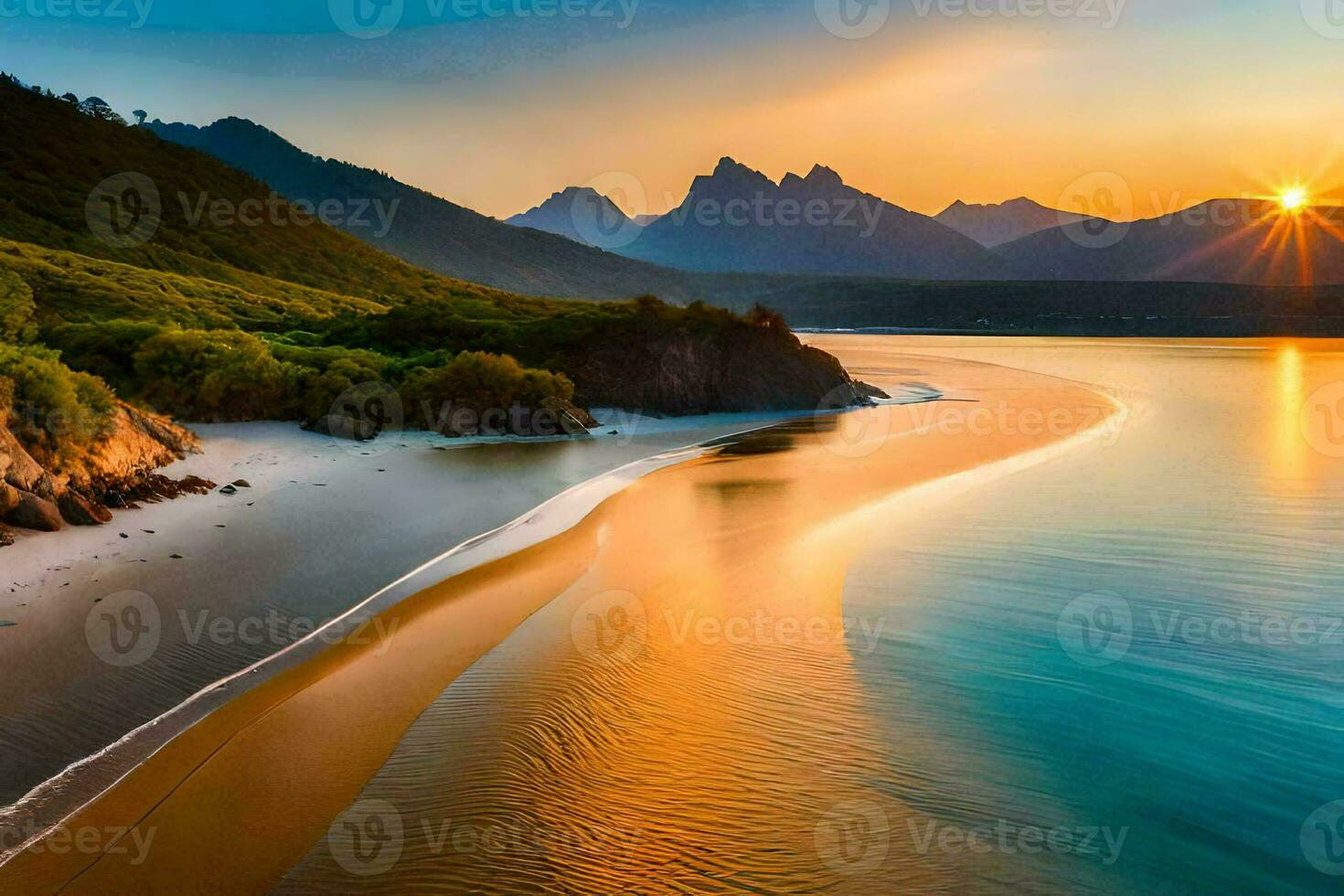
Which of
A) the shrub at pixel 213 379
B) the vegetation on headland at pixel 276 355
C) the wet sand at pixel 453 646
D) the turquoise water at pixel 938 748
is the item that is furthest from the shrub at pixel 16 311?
the turquoise water at pixel 938 748

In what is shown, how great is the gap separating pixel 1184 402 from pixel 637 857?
35.0m

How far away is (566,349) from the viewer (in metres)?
27.6

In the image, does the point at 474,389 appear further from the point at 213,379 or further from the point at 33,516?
the point at 33,516

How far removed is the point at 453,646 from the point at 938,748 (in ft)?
12.9

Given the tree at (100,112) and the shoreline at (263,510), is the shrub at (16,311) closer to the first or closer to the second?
the shoreline at (263,510)

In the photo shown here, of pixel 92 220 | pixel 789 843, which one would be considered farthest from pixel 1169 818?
pixel 92 220

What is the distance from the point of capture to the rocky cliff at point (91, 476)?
9.04 metres

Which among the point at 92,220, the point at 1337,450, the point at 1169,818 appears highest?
the point at 92,220

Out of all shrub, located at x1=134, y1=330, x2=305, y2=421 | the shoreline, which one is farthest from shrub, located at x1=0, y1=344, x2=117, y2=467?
shrub, located at x1=134, y1=330, x2=305, y2=421

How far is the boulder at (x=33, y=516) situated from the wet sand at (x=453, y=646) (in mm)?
3774

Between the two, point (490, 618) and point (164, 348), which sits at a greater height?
point (164, 348)

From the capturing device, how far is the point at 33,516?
9.00 m

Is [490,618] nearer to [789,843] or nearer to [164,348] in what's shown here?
[789,843]

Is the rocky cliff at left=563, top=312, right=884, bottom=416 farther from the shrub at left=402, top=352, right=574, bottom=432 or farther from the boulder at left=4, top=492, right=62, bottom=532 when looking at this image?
the boulder at left=4, top=492, right=62, bottom=532
